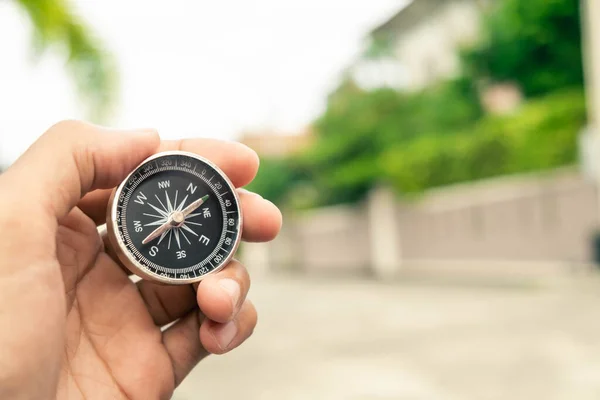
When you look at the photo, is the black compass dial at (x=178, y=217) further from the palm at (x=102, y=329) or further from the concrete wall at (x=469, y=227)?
the concrete wall at (x=469, y=227)

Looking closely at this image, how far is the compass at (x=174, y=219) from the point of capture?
60.2 inches

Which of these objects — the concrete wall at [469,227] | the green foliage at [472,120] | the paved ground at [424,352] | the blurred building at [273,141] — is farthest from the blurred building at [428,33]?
the paved ground at [424,352]

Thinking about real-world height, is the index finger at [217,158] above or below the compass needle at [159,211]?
above

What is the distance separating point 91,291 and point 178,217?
28cm

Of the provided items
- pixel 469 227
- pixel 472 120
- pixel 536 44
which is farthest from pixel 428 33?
pixel 469 227

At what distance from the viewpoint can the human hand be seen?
4.15 ft

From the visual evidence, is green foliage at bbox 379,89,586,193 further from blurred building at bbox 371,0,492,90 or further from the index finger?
the index finger

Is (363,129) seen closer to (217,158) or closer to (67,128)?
(217,158)

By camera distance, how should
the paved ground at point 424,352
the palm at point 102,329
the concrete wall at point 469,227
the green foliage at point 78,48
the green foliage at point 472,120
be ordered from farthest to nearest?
1. the green foliage at point 472,120
2. the concrete wall at point 469,227
3. the green foliage at point 78,48
4. the paved ground at point 424,352
5. the palm at point 102,329

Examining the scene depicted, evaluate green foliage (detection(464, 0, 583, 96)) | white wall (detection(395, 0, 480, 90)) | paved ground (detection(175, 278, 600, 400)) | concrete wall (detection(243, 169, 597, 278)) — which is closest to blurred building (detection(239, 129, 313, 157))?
white wall (detection(395, 0, 480, 90))

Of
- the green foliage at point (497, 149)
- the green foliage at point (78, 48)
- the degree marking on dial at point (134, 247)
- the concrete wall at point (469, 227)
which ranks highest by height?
the green foliage at point (78, 48)

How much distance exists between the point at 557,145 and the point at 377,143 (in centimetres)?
523

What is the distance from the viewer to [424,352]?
597 centimetres

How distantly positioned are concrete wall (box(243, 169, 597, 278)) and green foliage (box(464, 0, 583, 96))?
149 inches
